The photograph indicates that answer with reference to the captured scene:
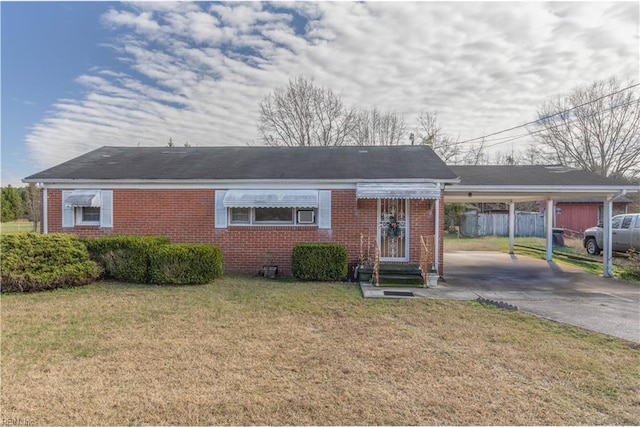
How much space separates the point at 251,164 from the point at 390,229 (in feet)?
17.9

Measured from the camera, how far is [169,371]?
170 inches

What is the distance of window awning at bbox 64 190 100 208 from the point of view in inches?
425

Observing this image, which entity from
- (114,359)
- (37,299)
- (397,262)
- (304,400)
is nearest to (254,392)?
(304,400)

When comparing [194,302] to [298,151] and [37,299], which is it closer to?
[37,299]

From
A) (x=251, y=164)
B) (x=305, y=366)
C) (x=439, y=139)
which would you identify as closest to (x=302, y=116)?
(x=439, y=139)

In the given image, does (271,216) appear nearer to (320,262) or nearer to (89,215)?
(320,262)

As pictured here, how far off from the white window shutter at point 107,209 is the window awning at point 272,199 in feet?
12.7

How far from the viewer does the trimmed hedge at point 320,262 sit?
9.98 m

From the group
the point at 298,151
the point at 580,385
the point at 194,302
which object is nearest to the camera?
the point at 580,385

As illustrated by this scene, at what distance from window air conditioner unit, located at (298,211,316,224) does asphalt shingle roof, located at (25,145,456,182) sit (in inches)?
45.1

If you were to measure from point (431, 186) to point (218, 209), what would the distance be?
6.72 metres

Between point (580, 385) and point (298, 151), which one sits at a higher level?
point (298, 151)

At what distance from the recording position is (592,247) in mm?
16562

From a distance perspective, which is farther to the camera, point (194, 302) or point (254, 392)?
point (194, 302)
